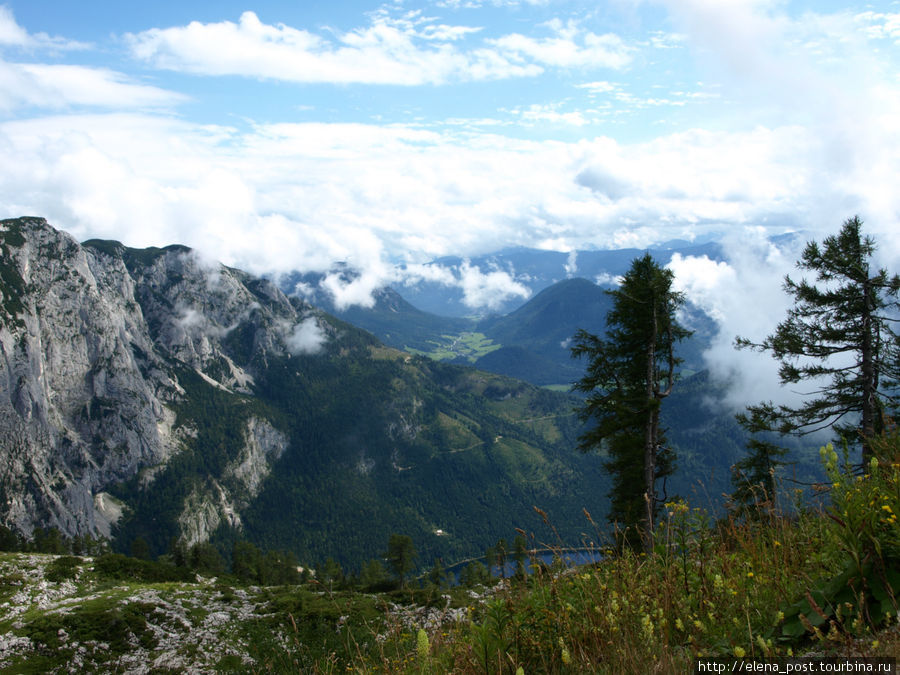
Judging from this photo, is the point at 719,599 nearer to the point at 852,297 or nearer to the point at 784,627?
the point at 784,627

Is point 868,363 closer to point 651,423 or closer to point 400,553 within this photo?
point 651,423

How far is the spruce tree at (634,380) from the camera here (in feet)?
A: 60.6

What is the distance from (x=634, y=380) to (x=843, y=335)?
730 cm

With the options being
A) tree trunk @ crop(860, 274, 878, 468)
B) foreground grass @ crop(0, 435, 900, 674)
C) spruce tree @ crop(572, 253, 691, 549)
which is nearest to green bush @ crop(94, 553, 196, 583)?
spruce tree @ crop(572, 253, 691, 549)

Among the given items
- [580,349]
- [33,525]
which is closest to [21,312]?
[33,525]

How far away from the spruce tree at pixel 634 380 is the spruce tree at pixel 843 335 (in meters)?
3.53

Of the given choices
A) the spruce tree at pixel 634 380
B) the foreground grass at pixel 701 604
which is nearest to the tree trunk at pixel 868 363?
the spruce tree at pixel 634 380

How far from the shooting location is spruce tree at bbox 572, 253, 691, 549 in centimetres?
1847

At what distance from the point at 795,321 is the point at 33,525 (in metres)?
238

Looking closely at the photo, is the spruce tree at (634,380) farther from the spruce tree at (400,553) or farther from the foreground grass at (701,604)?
the spruce tree at (400,553)

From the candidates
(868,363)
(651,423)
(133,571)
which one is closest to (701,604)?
(651,423)

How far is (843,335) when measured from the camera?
1747cm

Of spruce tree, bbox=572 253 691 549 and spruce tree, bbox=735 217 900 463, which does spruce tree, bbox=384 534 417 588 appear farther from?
spruce tree, bbox=735 217 900 463

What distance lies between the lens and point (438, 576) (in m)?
74.1
